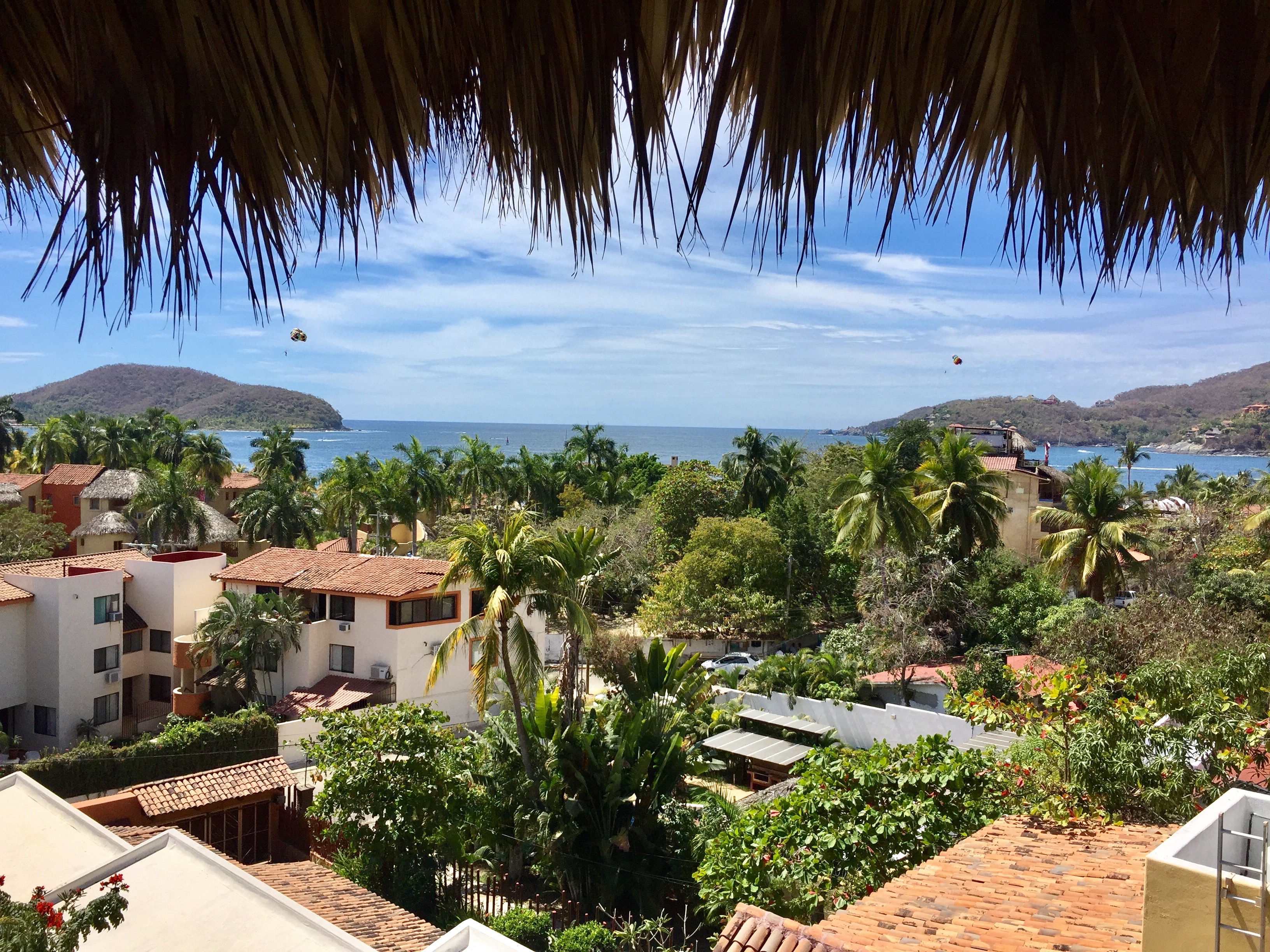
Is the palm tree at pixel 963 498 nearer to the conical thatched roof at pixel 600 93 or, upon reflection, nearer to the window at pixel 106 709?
the window at pixel 106 709

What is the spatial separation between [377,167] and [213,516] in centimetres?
4085

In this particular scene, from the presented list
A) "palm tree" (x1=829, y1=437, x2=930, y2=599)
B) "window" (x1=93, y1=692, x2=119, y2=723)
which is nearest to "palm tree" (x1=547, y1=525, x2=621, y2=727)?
"palm tree" (x1=829, y1=437, x2=930, y2=599)

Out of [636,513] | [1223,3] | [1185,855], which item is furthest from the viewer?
[636,513]

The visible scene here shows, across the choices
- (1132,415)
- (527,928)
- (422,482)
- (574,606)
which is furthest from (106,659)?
(1132,415)

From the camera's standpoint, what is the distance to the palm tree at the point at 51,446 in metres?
50.1

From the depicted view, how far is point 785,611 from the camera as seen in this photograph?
28109mm

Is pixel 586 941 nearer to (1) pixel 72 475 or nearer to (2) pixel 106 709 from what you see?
(2) pixel 106 709

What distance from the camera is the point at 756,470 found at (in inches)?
1506

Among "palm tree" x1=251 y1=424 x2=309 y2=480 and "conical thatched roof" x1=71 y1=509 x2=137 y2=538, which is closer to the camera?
"conical thatched roof" x1=71 y1=509 x2=137 y2=538

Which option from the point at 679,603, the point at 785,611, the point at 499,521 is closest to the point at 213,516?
the point at 499,521

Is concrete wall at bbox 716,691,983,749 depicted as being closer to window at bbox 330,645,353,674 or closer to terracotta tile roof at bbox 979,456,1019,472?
window at bbox 330,645,353,674

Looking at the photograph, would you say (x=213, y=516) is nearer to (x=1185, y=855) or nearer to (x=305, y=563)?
(x=305, y=563)

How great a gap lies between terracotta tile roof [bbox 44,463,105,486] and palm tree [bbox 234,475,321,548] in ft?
28.4

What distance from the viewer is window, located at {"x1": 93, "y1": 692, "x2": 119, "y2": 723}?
2188cm
